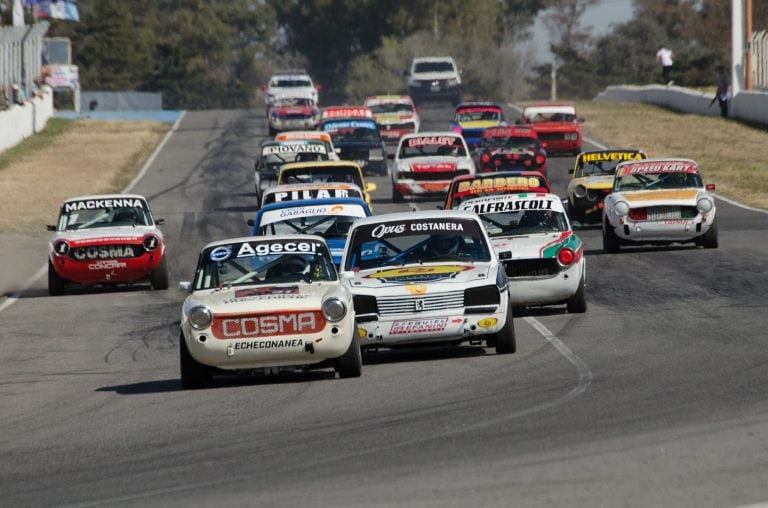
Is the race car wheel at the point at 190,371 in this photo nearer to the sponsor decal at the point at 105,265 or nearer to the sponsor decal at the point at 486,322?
the sponsor decal at the point at 486,322

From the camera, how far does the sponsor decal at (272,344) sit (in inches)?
520

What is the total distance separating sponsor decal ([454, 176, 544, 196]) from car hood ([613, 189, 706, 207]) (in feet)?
5.03

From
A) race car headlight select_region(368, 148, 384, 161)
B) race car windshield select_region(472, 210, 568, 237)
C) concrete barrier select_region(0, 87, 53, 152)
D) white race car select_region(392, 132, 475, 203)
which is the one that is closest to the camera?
Answer: race car windshield select_region(472, 210, 568, 237)

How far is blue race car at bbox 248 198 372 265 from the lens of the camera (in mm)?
20766

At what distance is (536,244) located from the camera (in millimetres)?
17891

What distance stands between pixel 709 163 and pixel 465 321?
3407 cm

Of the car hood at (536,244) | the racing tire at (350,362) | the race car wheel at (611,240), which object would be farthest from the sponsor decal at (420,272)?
the race car wheel at (611,240)

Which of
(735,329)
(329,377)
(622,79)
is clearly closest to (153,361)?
(329,377)

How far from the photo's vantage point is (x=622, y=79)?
337 ft

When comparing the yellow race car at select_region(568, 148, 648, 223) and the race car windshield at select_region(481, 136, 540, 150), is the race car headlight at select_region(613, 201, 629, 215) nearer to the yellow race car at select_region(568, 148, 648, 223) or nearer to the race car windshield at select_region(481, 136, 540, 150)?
the yellow race car at select_region(568, 148, 648, 223)

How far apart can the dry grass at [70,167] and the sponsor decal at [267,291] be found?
2281cm

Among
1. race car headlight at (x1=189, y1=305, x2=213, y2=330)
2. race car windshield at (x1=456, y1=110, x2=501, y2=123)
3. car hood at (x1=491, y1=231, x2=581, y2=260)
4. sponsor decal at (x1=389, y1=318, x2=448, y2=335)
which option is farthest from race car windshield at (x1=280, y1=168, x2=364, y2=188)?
race car windshield at (x1=456, y1=110, x2=501, y2=123)

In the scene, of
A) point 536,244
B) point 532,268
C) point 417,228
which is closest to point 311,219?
point 536,244

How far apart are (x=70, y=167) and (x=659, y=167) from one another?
1150 inches
